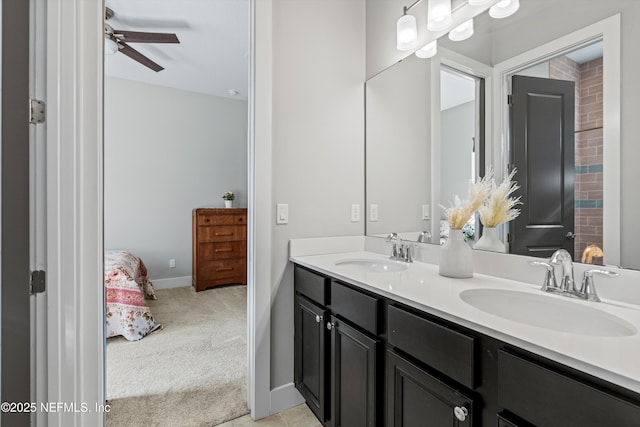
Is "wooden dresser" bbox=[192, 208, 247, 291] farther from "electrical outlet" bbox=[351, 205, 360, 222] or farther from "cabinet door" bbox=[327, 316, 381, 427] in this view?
"cabinet door" bbox=[327, 316, 381, 427]

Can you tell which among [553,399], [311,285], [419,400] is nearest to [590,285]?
[553,399]

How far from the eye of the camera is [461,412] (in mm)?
832

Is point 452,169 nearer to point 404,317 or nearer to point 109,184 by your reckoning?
point 404,317

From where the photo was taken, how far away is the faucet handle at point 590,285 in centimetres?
96

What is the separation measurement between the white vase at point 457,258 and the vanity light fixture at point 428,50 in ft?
3.34

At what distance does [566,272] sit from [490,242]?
0.34m

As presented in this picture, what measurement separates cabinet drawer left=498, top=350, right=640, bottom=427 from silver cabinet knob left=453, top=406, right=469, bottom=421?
0.37 feet

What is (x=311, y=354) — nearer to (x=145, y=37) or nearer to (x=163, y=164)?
(x=145, y=37)

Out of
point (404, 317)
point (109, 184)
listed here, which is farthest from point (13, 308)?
point (109, 184)

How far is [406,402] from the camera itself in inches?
40.4

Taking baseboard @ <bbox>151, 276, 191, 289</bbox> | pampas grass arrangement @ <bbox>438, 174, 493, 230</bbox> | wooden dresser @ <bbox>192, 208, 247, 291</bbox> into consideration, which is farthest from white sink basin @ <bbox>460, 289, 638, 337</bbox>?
baseboard @ <bbox>151, 276, 191, 289</bbox>

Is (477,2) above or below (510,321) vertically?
above

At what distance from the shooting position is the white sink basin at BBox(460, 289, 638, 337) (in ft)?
2.85

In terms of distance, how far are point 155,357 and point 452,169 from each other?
2478mm
